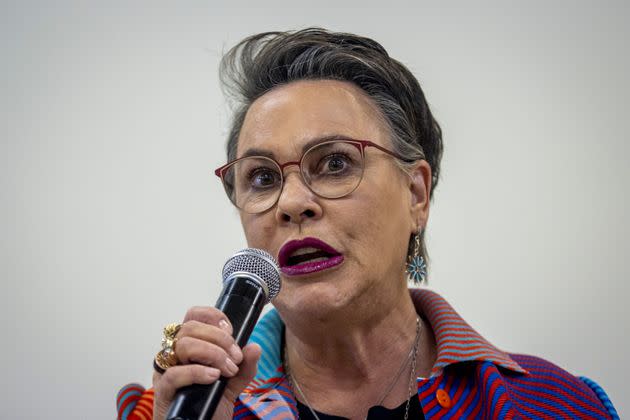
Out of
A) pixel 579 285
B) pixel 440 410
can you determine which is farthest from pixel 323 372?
pixel 579 285

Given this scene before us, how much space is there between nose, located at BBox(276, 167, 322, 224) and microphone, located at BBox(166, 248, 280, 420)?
0.33 metres

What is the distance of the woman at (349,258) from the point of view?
1375mm

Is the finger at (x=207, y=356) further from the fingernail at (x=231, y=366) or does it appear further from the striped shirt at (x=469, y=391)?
the striped shirt at (x=469, y=391)

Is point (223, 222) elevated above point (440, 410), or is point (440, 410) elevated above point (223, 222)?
point (223, 222)

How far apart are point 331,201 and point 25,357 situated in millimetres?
1577

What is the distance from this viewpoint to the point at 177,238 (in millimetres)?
2408

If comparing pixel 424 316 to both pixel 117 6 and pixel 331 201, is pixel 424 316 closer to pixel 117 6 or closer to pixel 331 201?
pixel 331 201

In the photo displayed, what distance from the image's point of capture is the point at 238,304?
918mm

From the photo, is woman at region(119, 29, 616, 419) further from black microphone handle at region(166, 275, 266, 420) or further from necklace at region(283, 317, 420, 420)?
black microphone handle at region(166, 275, 266, 420)

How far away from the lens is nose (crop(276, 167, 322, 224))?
1.36 meters

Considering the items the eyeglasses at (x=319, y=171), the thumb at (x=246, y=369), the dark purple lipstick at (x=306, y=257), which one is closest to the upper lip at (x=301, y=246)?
the dark purple lipstick at (x=306, y=257)

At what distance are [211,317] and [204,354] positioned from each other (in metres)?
0.07

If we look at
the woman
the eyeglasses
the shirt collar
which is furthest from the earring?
the eyeglasses

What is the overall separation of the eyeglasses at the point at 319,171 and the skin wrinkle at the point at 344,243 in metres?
0.02
